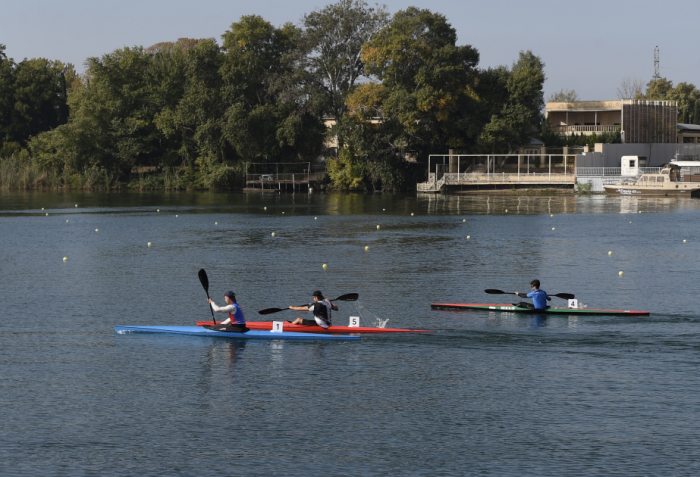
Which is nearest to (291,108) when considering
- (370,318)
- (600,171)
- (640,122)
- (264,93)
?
(264,93)

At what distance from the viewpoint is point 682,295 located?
1286 inches

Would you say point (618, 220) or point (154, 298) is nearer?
point (154, 298)

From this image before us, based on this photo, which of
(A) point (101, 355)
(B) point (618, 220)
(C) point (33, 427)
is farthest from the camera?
(B) point (618, 220)

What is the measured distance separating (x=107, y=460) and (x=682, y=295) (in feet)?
80.1

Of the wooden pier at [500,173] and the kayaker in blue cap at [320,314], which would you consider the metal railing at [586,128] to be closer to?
the wooden pier at [500,173]

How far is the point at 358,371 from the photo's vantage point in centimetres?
2266

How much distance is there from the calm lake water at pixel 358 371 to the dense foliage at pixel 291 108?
5547 centimetres

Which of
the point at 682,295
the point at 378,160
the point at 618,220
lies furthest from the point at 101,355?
the point at 378,160

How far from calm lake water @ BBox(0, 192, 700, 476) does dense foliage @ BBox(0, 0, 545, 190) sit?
5547 centimetres

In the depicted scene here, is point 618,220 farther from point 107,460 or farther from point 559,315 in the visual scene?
point 107,460

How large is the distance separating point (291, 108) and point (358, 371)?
88.8 metres

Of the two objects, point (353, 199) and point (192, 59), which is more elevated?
point (192, 59)

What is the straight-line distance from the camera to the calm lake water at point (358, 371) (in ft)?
55.6

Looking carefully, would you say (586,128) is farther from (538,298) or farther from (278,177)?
(538,298)
